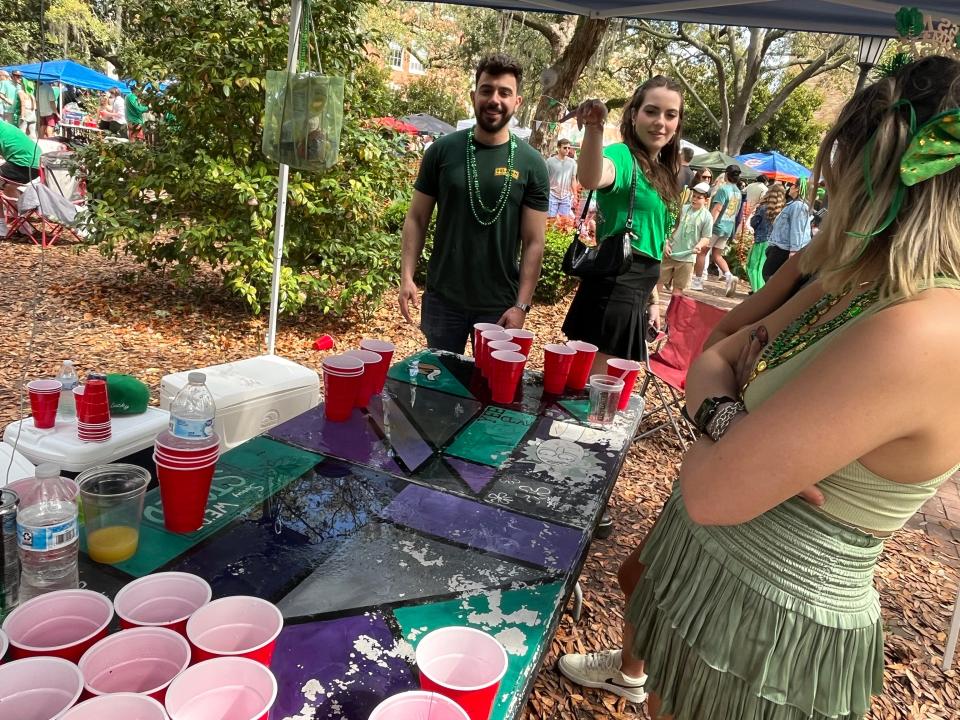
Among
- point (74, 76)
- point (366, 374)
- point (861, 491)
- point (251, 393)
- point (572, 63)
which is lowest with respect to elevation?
point (251, 393)

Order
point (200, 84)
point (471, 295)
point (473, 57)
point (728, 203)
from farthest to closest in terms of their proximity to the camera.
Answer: point (473, 57), point (728, 203), point (200, 84), point (471, 295)

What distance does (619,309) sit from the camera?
3354mm

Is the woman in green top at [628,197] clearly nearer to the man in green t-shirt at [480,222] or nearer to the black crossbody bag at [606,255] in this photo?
the black crossbody bag at [606,255]

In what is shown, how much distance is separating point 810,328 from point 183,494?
149 centimetres

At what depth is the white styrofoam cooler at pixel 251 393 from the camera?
9.07 feet

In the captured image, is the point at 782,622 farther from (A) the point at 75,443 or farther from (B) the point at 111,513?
(A) the point at 75,443

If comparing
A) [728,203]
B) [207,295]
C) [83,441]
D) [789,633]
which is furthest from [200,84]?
[728,203]

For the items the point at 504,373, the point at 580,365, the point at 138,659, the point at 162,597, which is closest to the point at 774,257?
the point at 580,365

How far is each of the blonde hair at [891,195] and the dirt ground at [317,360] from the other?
1942 millimetres

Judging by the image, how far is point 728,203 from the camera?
11820 millimetres

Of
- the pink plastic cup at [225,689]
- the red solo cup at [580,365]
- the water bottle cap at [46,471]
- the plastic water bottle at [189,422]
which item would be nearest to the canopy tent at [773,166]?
the red solo cup at [580,365]

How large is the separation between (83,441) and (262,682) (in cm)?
159

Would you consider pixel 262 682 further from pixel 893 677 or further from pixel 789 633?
pixel 893 677

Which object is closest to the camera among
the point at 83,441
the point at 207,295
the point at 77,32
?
the point at 83,441
